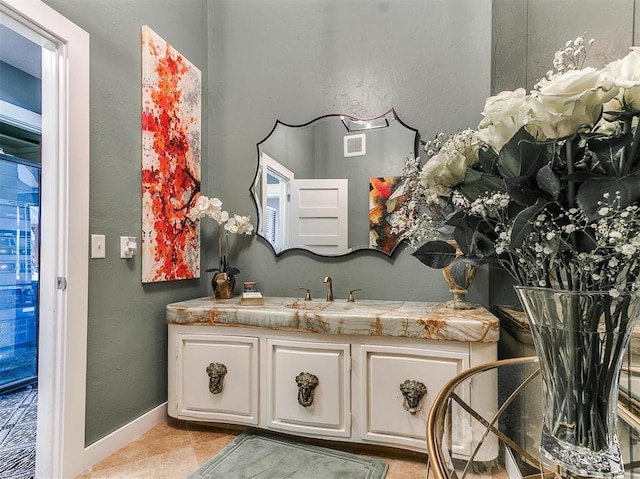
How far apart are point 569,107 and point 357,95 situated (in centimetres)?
214

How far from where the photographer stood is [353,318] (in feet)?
5.96

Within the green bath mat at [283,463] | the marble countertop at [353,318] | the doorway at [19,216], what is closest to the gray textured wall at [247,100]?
the marble countertop at [353,318]

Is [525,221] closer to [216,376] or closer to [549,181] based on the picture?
[549,181]

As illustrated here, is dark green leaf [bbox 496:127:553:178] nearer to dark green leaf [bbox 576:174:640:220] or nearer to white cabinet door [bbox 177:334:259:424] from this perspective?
dark green leaf [bbox 576:174:640:220]

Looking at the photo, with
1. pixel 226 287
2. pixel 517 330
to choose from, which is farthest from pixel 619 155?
pixel 226 287

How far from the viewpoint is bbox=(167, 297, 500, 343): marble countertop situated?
1685 mm

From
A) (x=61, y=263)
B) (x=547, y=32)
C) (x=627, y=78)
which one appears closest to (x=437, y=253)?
(x=627, y=78)

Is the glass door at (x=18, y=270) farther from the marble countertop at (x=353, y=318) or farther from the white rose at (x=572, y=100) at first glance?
the white rose at (x=572, y=100)

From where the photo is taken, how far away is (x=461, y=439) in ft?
2.83

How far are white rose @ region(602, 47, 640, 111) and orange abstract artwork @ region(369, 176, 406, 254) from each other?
71.0 inches

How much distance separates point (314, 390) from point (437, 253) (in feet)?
4.62

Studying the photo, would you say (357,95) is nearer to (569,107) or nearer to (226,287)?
(226,287)

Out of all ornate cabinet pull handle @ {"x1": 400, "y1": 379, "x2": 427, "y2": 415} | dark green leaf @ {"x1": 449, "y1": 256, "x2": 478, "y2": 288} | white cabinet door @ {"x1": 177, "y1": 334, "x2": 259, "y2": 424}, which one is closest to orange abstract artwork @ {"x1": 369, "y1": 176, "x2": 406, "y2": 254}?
ornate cabinet pull handle @ {"x1": 400, "y1": 379, "x2": 427, "y2": 415}

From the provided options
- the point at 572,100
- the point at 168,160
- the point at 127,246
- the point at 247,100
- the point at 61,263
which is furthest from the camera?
the point at 247,100
